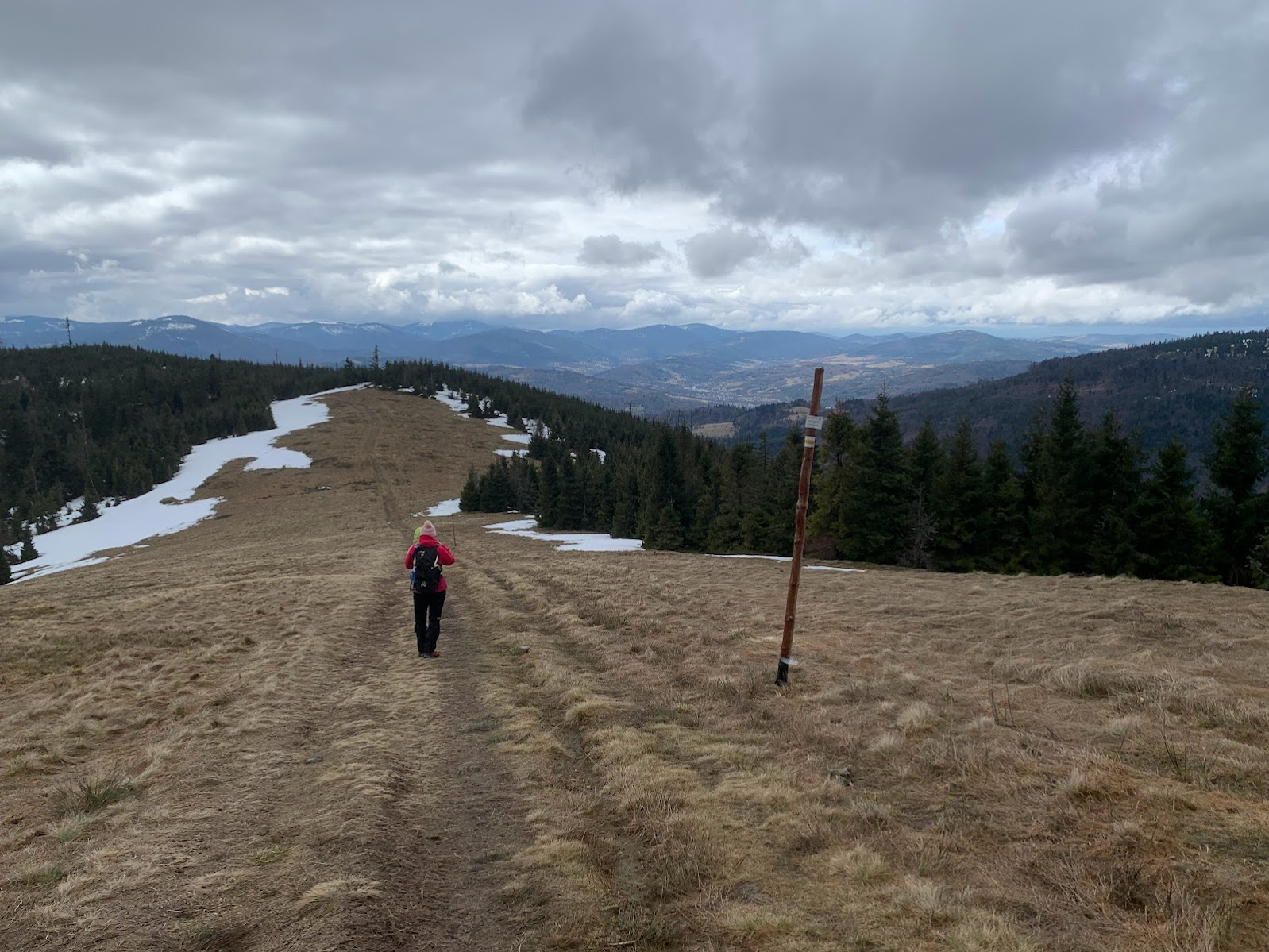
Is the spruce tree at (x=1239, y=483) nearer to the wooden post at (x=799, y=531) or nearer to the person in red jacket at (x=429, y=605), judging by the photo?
the wooden post at (x=799, y=531)

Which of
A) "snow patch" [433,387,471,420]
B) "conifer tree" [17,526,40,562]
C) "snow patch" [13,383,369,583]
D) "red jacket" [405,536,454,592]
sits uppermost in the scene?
"snow patch" [433,387,471,420]

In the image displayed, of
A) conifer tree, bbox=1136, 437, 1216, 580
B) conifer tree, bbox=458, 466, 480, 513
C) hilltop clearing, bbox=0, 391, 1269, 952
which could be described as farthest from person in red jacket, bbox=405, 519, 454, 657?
conifer tree, bbox=458, 466, 480, 513

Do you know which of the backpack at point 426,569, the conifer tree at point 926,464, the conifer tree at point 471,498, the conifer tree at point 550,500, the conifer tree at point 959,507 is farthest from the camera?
the conifer tree at point 471,498

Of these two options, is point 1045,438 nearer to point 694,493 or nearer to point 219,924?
point 694,493

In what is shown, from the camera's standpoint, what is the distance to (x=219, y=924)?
196 inches

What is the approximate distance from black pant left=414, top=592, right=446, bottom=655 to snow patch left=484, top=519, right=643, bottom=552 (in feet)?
90.1

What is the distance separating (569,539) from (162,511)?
208 ft

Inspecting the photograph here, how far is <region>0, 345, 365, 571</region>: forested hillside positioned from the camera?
344ft

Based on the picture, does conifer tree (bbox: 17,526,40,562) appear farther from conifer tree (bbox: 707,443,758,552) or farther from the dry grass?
the dry grass

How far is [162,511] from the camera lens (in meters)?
81.6

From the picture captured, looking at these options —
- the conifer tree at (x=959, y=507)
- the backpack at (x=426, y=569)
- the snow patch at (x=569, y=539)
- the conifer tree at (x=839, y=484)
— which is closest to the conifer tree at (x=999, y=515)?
the conifer tree at (x=959, y=507)

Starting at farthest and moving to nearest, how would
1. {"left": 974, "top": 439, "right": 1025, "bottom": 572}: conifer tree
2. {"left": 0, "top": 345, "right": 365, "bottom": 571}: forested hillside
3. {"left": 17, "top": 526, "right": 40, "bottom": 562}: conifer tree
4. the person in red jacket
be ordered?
{"left": 0, "top": 345, "right": 365, "bottom": 571}: forested hillside < {"left": 17, "top": 526, "right": 40, "bottom": 562}: conifer tree < {"left": 974, "top": 439, "right": 1025, "bottom": 572}: conifer tree < the person in red jacket

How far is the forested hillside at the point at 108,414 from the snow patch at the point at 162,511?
4.11 metres

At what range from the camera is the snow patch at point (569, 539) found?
4459cm
